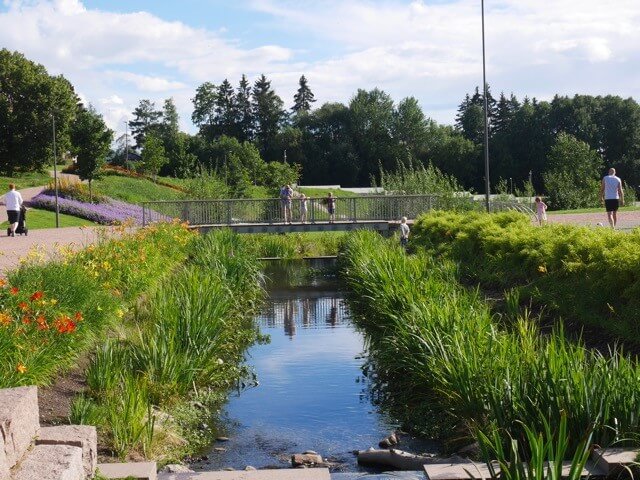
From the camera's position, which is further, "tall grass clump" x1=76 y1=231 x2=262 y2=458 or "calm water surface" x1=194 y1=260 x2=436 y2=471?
"calm water surface" x1=194 y1=260 x2=436 y2=471

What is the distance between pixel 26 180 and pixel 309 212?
2535 centimetres

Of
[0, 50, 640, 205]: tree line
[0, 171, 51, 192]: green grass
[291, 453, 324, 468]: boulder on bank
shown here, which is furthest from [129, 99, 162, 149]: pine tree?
[291, 453, 324, 468]: boulder on bank

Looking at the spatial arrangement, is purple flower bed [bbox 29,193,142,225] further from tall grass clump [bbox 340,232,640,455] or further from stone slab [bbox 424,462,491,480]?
stone slab [bbox 424,462,491,480]

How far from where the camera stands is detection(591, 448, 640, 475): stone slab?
5.96 m

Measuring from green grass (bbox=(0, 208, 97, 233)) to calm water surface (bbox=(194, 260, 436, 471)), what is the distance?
77.6 ft

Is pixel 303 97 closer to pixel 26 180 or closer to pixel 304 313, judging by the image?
pixel 26 180

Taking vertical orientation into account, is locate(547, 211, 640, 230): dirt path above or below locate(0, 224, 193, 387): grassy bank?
below

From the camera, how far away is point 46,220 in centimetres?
4100

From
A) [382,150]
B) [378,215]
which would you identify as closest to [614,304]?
[378,215]

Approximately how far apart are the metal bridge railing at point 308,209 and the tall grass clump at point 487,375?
71.3 ft

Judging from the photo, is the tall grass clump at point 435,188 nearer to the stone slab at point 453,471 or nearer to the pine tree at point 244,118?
the stone slab at point 453,471

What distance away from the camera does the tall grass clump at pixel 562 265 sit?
11.3m

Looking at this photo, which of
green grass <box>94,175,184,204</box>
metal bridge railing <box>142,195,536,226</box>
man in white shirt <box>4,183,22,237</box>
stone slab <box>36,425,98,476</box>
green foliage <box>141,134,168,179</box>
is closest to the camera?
stone slab <box>36,425,98,476</box>

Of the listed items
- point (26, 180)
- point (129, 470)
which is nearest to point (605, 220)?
point (129, 470)
